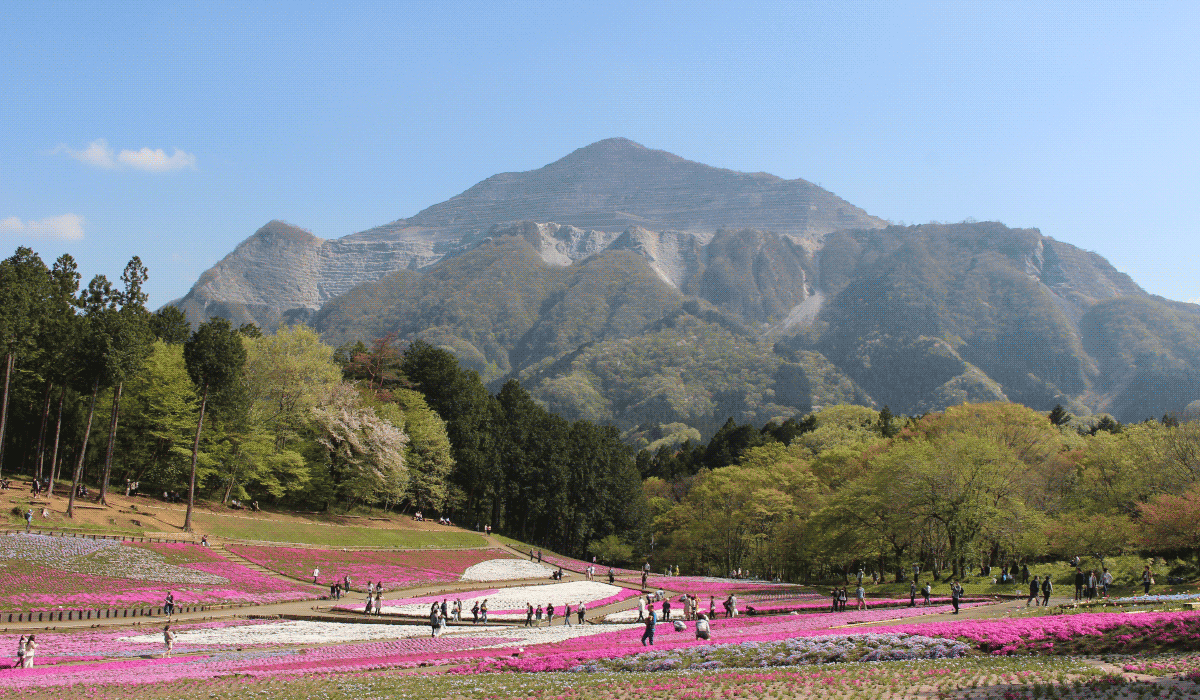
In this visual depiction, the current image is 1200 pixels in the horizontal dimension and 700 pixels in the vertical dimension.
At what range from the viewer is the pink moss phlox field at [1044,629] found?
2605 centimetres

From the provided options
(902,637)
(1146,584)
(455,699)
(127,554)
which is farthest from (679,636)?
(127,554)

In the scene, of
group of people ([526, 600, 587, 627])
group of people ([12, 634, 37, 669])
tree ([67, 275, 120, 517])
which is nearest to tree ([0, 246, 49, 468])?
tree ([67, 275, 120, 517])

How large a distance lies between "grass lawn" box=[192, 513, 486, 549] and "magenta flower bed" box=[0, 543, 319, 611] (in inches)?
360

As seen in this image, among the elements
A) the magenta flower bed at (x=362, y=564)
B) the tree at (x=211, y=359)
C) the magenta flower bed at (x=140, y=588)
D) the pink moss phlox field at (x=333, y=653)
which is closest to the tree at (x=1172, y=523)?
the pink moss phlox field at (x=333, y=653)

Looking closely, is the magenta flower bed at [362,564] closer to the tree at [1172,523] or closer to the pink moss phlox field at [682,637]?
the pink moss phlox field at [682,637]

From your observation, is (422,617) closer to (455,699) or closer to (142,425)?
(455,699)

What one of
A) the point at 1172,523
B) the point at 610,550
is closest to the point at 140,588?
the point at 1172,523

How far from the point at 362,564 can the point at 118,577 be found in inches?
794

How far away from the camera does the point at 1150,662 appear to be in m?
22.6

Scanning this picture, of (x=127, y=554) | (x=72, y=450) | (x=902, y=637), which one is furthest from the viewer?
(x=72, y=450)

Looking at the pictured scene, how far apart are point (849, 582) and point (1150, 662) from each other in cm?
5354

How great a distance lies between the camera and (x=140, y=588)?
4353cm

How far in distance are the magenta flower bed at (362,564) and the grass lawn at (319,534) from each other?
366 centimetres

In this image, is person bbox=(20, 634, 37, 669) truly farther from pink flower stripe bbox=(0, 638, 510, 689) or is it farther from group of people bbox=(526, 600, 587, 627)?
group of people bbox=(526, 600, 587, 627)
